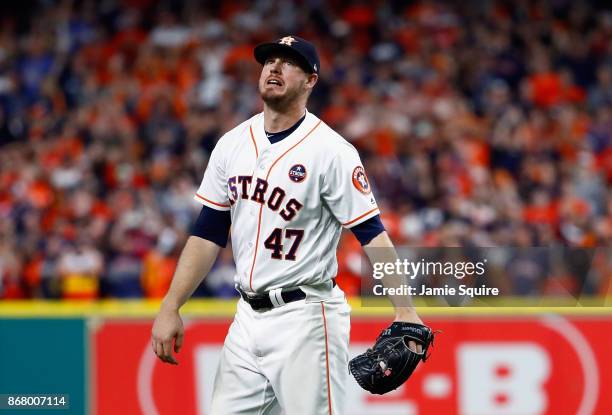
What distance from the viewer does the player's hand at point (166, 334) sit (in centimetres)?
387

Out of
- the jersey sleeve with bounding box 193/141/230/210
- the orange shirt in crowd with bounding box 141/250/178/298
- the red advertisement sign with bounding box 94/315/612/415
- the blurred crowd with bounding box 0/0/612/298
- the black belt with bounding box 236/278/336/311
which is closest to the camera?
the black belt with bounding box 236/278/336/311

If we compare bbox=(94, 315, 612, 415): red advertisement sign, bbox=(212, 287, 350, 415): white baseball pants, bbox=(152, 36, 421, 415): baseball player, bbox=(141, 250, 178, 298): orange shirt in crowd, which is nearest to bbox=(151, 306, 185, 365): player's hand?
bbox=(152, 36, 421, 415): baseball player

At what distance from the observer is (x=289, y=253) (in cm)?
385

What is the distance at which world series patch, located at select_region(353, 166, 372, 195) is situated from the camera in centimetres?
382

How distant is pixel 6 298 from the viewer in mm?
9625

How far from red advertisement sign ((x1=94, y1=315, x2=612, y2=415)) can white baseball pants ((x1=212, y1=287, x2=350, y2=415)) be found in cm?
191

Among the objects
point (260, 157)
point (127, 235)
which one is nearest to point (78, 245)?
point (127, 235)

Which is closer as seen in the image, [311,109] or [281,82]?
[281,82]

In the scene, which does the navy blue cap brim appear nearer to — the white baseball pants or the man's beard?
the man's beard

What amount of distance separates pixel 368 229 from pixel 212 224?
0.61 m

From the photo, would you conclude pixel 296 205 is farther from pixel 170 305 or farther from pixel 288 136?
pixel 170 305

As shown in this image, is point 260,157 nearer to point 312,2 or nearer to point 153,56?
point 153,56

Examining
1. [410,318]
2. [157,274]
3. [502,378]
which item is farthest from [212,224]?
[157,274]

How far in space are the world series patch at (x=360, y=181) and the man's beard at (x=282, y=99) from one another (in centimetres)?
34
